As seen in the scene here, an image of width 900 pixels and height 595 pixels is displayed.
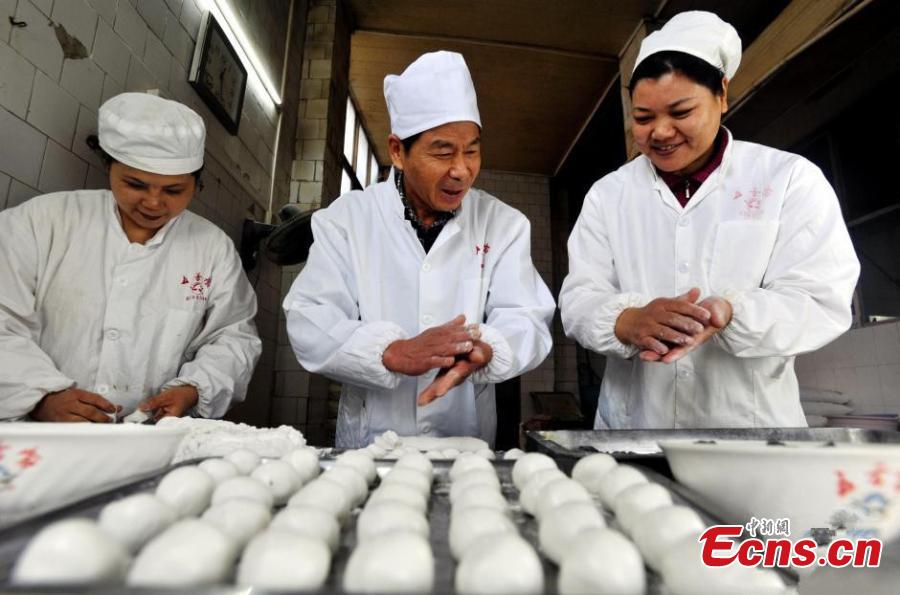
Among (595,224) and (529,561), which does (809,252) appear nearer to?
(595,224)

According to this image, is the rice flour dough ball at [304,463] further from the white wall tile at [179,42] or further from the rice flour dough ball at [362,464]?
the white wall tile at [179,42]

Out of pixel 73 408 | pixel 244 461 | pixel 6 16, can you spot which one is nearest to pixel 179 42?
pixel 6 16

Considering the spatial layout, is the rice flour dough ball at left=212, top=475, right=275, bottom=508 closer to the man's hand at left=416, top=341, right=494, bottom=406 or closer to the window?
the man's hand at left=416, top=341, right=494, bottom=406

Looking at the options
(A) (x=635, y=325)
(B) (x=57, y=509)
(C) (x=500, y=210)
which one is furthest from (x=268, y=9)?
(B) (x=57, y=509)

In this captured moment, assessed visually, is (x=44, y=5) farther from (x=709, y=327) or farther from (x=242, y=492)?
(x=709, y=327)

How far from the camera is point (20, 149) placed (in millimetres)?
1508

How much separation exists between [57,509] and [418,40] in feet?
14.9

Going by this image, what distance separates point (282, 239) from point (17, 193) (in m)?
1.17

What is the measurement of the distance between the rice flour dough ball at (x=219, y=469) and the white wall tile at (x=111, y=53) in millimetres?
1769

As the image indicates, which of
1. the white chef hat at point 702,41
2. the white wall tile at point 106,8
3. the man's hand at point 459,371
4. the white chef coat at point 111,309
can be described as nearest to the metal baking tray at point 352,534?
the man's hand at point 459,371

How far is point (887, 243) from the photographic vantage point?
10.1ft

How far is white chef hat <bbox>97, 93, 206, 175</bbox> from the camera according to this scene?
1.58 metres

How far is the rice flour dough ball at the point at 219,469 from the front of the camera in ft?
2.21

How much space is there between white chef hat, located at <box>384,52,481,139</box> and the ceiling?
8.89ft
